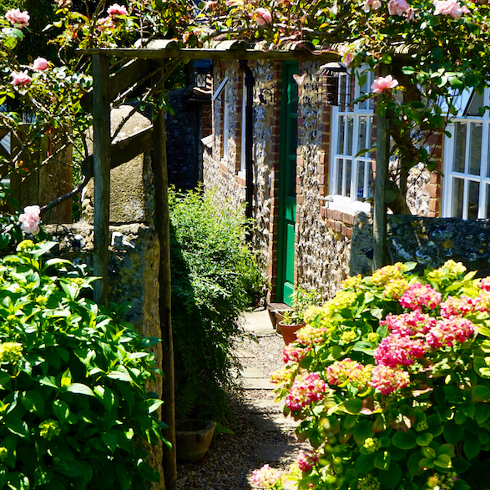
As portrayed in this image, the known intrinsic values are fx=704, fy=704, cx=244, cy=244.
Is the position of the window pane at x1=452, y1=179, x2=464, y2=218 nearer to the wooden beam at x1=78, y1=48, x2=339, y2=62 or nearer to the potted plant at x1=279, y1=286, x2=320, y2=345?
the wooden beam at x1=78, y1=48, x2=339, y2=62

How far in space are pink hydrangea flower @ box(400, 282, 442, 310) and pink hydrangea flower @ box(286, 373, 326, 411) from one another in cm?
40

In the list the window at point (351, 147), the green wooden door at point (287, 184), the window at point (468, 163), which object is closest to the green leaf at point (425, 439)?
the window at point (468, 163)

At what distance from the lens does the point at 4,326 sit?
2477 millimetres

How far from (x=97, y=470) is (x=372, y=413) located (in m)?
1.00

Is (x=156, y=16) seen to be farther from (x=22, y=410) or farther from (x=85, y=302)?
(x=22, y=410)

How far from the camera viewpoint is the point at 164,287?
393cm

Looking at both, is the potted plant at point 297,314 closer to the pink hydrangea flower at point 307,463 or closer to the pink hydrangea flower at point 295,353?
→ the pink hydrangea flower at point 295,353

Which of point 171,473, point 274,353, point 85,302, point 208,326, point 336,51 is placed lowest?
point 274,353

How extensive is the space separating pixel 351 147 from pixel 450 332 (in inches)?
173

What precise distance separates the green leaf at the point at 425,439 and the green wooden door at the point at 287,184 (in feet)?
19.8

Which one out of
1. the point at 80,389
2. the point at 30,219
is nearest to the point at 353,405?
the point at 80,389

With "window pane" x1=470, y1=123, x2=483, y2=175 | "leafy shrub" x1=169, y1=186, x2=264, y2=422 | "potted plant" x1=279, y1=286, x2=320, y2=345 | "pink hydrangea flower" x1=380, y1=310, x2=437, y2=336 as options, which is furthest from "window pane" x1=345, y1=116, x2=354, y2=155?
"pink hydrangea flower" x1=380, y1=310, x2=437, y2=336

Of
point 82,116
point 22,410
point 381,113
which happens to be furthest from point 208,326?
point 22,410

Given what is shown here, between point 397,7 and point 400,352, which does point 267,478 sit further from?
point 397,7
